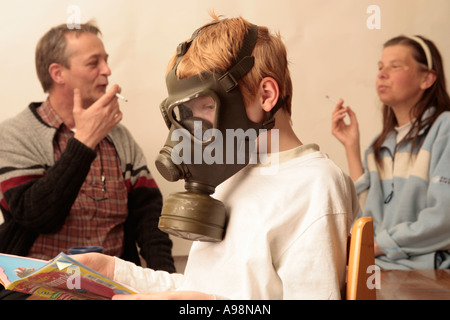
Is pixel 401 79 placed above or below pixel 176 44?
below

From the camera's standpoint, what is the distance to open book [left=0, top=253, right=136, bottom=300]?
0.84 meters

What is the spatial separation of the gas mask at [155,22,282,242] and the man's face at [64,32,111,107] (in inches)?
55.1

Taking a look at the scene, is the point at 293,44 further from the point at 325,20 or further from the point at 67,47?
the point at 67,47

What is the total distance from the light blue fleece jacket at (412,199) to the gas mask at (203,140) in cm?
138

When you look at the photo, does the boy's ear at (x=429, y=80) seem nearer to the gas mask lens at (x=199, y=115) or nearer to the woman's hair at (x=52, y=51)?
the woman's hair at (x=52, y=51)

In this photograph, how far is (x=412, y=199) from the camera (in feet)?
7.16

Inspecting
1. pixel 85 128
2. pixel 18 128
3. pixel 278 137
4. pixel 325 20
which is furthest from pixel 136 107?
pixel 278 137

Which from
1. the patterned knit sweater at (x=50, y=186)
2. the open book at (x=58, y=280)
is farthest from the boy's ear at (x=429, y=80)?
the open book at (x=58, y=280)

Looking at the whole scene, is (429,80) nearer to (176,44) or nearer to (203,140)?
(176,44)

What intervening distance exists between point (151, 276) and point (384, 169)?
159cm

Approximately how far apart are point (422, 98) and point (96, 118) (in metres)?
1.56

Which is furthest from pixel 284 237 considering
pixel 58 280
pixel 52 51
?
pixel 52 51

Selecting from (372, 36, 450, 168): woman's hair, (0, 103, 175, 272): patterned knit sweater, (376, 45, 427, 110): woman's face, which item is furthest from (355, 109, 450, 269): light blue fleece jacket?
(0, 103, 175, 272): patterned knit sweater
